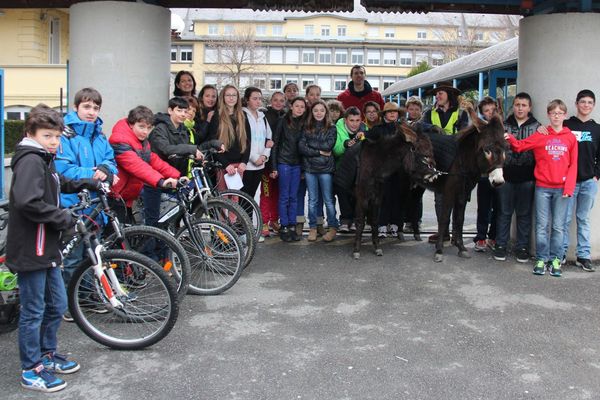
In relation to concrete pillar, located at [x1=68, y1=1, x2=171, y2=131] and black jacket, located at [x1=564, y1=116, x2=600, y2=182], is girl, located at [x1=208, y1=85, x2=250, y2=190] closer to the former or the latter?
concrete pillar, located at [x1=68, y1=1, x2=171, y2=131]

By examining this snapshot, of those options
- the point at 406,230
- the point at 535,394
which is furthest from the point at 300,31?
the point at 535,394

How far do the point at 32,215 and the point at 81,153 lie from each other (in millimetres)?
1461

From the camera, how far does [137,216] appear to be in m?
6.33

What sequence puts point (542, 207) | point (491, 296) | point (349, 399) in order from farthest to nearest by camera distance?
1. point (542, 207)
2. point (491, 296)
3. point (349, 399)

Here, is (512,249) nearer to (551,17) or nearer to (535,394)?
(551,17)

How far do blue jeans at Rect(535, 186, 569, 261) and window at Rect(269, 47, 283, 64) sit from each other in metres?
69.9

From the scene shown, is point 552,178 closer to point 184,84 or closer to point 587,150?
point 587,150

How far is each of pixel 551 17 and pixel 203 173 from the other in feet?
15.5

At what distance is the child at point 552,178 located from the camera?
22.2ft

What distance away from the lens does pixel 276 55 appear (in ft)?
247

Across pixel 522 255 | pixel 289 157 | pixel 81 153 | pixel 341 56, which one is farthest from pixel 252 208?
pixel 341 56

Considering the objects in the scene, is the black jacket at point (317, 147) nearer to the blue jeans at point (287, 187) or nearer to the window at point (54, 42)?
the blue jeans at point (287, 187)

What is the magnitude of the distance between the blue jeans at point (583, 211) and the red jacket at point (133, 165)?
459 cm

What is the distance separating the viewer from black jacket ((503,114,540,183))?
7094 millimetres
